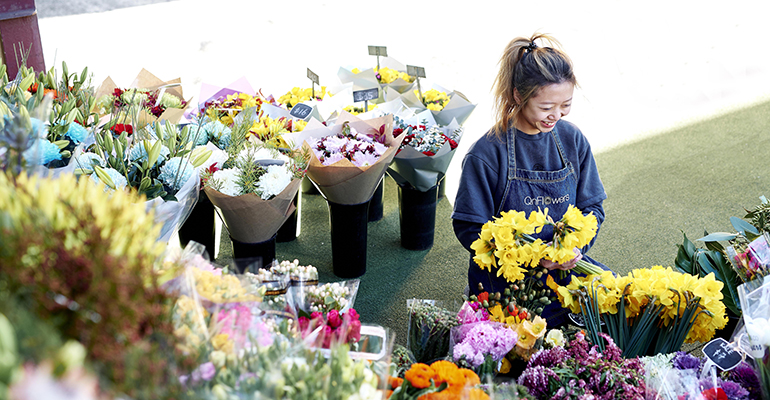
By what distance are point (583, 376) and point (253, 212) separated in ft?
4.54

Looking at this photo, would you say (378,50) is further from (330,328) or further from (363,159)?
(330,328)

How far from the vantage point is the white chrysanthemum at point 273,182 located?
2.17 m

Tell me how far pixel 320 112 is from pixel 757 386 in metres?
2.45

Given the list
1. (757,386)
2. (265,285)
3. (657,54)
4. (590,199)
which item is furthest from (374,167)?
(657,54)

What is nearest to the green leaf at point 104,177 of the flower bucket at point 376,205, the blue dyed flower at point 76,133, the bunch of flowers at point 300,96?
the blue dyed flower at point 76,133

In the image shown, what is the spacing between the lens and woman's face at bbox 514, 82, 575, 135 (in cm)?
181

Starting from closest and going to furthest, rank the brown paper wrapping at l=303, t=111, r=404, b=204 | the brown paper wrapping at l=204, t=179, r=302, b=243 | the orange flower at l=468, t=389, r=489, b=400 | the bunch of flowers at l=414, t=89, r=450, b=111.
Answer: the orange flower at l=468, t=389, r=489, b=400, the brown paper wrapping at l=204, t=179, r=302, b=243, the brown paper wrapping at l=303, t=111, r=404, b=204, the bunch of flowers at l=414, t=89, r=450, b=111

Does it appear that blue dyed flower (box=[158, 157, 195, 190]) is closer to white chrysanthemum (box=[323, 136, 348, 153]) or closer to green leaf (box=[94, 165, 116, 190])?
green leaf (box=[94, 165, 116, 190])

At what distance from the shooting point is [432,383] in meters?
1.13

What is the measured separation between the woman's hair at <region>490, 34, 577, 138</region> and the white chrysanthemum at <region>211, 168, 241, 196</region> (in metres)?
1.01

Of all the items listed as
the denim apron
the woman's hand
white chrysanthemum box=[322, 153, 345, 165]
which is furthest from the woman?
white chrysanthemum box=[322, 153, 345, 165]

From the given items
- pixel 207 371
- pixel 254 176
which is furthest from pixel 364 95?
pixel 207 371

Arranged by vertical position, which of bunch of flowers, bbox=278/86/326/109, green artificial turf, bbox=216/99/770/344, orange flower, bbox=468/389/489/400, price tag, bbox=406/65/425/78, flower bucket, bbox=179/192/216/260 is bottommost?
green artificial turf, bbox=216/99/770/344

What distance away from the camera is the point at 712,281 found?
1.60 metres
